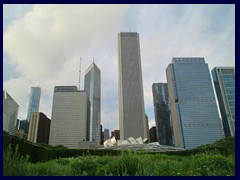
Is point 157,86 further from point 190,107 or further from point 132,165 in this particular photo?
point 132,165

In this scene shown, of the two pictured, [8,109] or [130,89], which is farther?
[130,89]

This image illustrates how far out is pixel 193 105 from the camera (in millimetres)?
87688

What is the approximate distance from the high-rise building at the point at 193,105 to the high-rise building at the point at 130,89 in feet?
48.4

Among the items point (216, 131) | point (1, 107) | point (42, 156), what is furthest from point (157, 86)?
point (1, 107)

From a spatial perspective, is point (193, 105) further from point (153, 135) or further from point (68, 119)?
point (68, 119)

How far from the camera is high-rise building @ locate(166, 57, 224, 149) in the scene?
84.0m

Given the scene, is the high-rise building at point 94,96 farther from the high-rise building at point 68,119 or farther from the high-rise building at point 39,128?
the high-rise building at point 68,119

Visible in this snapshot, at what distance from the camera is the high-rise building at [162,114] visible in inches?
4302

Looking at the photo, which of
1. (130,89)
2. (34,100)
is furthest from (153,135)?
(34,100)

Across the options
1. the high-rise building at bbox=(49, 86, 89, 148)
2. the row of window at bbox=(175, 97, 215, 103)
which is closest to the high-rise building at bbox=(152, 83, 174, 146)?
the row of window at bbox=(175, 97, 215, 103)

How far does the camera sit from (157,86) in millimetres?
136750

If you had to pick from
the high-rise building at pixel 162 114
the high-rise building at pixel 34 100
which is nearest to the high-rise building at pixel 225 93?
the high-rise building at pixel 162 114

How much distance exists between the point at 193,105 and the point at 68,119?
5788cm

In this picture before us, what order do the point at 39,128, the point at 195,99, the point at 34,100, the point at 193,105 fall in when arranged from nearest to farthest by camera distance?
the point at 193,105, the point at 195,99, the point at 39,128, the point at 34,100
